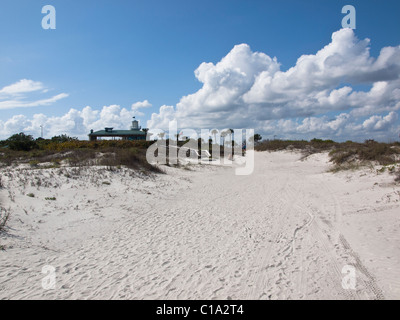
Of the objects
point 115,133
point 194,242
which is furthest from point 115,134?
point 194,242

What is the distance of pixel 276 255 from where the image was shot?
209 inches

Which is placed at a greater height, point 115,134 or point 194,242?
point 115,134

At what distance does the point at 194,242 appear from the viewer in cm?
612

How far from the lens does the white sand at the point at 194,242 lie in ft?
13.5

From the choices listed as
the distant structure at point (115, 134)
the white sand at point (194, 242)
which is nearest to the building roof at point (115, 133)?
the distant structure at point (115, 134)

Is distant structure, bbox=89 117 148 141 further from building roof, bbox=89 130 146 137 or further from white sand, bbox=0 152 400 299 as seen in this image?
white sand, bbox=0 152 400 299

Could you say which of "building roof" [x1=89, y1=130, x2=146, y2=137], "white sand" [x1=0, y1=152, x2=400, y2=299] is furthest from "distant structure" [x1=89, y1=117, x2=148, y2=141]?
"white sand" [x1=0, y1=152, x2=400, y2=299]

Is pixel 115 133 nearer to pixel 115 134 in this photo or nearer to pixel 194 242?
pixel 115 134

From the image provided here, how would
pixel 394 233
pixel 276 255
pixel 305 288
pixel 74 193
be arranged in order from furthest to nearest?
pixel 74 193 < pixel 394 233 < pixel 276 255 < pixel 305 288

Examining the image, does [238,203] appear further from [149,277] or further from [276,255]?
[149,277]

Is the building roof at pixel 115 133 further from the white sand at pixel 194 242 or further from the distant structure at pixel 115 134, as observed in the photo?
the white sand at pixel 194 242

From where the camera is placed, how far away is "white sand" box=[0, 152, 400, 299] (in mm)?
4102
